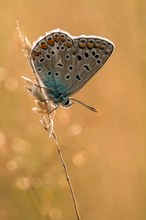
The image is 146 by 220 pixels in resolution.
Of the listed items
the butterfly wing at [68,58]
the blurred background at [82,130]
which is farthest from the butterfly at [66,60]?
the blurred background at [82,130]

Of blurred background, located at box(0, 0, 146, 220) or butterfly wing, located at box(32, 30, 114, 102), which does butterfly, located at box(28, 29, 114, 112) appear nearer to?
butterfly wing, located at box(32, 30, 114, 102)

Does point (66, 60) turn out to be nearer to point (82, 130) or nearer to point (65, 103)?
point (65, 103)

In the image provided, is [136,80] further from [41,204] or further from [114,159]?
[41,204]

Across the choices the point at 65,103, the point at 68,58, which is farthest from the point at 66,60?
the point at 65,103

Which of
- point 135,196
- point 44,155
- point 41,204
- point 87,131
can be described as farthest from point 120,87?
point 41,204

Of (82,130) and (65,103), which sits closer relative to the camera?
(65,103)

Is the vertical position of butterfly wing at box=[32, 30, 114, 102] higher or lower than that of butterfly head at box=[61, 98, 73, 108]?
higher

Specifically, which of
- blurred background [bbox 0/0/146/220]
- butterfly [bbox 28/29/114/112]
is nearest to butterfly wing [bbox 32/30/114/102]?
butterfly [bbox 28/29/114/112]
